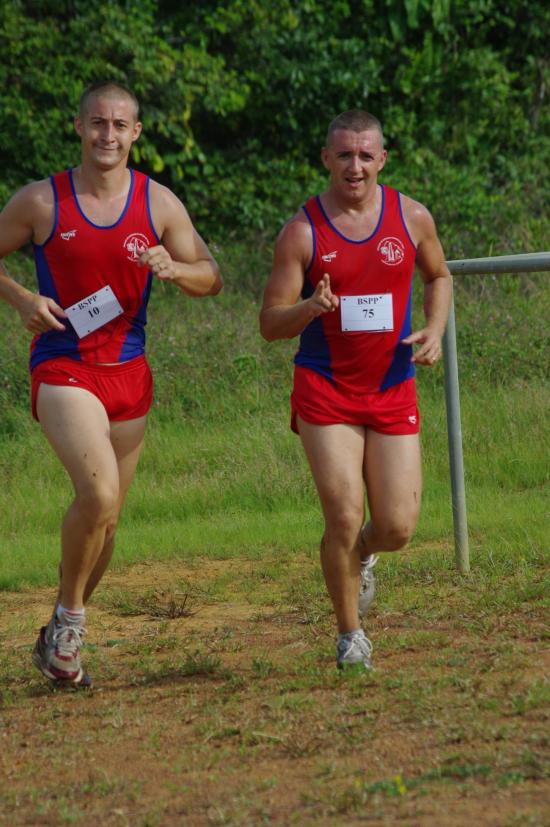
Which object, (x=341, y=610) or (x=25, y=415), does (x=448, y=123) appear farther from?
(x=341, y=610)

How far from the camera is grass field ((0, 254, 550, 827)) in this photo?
4.05 m

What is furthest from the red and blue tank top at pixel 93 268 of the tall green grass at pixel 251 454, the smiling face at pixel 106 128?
the tall green grass at pixel 251 454

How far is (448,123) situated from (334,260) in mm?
12769

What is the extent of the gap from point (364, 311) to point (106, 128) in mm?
1244

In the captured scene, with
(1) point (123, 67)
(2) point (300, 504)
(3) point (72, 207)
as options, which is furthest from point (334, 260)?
(1) point (123, 67)

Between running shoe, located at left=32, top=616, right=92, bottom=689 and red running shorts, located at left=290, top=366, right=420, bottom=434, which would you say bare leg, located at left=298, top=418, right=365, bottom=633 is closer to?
red running shorts, located at left=290, top=366, right=420, bottom=434

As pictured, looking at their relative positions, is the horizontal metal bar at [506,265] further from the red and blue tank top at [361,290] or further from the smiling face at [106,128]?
the smiling face at [106,128]

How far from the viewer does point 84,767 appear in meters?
4.45

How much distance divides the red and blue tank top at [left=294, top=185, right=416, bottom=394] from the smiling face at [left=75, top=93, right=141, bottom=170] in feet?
2.59

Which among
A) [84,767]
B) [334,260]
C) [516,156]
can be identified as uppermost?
[516,156]

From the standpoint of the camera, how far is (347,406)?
5285 millimetres

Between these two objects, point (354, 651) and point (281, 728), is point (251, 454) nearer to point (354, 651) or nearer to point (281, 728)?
point (354, 651)

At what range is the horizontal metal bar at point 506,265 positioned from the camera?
6.02 meters

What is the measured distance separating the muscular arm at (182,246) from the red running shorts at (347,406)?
518 mm
